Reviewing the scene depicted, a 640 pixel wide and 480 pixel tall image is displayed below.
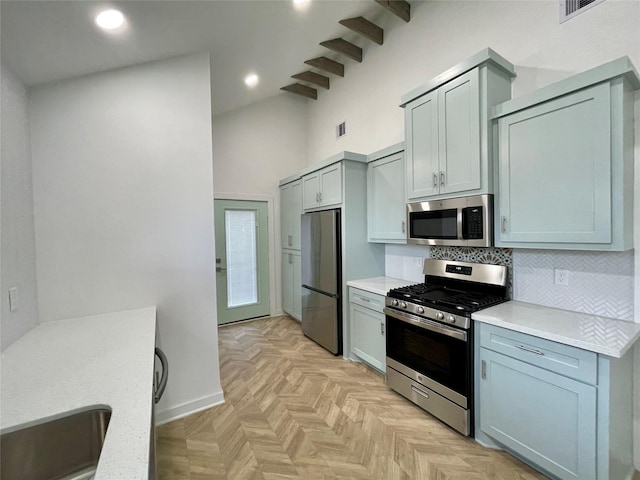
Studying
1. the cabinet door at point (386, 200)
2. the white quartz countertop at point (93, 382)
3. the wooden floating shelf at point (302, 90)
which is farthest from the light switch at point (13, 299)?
the wooden floating shelf at point (302, 90)

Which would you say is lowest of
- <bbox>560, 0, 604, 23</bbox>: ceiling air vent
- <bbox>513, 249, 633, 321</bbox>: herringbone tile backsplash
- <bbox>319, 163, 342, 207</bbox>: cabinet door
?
<bbox>513, 249, 633, 321</bbox>: herringbone tile backsplash

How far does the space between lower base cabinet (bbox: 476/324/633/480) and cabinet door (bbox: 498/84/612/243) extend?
678 mm

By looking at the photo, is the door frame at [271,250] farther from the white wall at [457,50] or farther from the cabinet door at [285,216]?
the white wall at [457,50]

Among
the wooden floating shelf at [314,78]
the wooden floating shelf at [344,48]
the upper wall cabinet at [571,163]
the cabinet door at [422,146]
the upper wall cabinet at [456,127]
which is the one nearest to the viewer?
the upper wall cabinet at [571,163]

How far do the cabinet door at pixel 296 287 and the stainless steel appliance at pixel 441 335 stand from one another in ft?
6.76

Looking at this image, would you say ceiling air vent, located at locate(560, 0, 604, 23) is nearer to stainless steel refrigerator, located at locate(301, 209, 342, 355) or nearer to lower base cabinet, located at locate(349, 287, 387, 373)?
stainless steel refrigerator, located at locate(301, 209, 342, 355)

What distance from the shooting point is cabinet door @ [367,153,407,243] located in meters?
2.86

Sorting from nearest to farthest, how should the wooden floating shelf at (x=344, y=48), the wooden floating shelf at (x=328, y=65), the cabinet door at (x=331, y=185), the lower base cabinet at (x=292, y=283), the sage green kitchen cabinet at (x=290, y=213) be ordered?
the cabinet door at (x=331, y=185) < the wooden floating shelf at (x=344, y=48) < the wooden floating shelf at (x=328, y=65) < the sage green kitchen cabinet at (x=290, y=213) < the lower base cabinet at (x=292, y=283)

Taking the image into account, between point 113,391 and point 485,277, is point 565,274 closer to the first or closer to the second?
point 485,277

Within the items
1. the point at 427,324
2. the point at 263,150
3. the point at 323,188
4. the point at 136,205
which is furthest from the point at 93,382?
the point at 263,150

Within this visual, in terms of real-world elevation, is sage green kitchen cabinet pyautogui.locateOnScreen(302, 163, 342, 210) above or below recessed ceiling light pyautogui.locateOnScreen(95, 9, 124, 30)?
below

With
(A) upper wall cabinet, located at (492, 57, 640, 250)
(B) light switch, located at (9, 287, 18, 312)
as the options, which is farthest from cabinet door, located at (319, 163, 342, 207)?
(B) light switch, located at (9, 287, 18, 312)

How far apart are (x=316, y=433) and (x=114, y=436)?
1.67 meters

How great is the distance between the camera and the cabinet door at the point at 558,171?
1.55 meters
